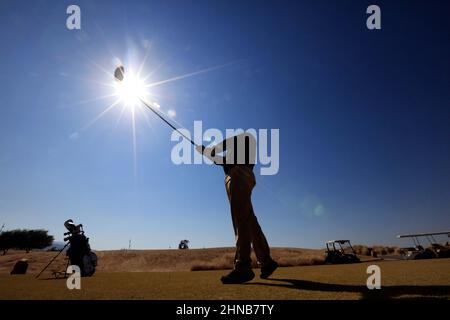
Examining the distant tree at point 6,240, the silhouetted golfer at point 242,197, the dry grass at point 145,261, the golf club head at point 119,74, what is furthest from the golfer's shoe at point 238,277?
the distant tree at point 6,240

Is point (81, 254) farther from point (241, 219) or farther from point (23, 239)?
point (23, 239)

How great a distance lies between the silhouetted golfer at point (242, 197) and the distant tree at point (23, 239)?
77.4 meters

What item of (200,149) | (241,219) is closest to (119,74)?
(200,149)

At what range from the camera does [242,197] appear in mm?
4711

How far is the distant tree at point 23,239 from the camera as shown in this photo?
68875 mm

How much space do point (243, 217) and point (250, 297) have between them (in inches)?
65.7

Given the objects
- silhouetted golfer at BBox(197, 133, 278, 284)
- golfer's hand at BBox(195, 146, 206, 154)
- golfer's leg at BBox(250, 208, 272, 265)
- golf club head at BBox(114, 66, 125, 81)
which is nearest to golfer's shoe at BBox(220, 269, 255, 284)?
silhouetted golfer at BBox(197, 133, 278, 284)

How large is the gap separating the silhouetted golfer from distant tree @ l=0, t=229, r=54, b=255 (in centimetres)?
7736

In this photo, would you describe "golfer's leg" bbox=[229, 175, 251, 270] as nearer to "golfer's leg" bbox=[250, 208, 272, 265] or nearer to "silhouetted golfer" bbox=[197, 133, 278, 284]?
"silhouetted golfer" bbox=[197, 133, 278, 284]

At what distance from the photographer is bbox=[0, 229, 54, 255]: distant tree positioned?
68.9 metres

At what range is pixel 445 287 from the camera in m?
3.15

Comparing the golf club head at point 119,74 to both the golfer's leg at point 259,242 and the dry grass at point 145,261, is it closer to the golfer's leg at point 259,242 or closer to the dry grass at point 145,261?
the golfer's leg at point 259,242
